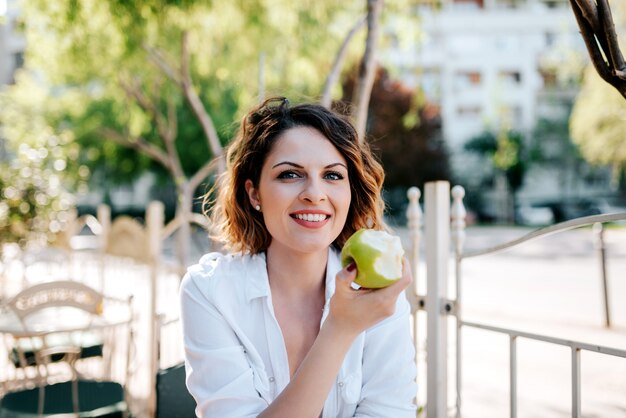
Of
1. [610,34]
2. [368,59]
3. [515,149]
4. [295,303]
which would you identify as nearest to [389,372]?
[295,303]

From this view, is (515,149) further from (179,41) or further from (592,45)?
(592,45)

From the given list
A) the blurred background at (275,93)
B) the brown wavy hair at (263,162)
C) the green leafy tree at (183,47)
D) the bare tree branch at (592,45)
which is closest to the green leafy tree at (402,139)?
the blurred background at (275,93)

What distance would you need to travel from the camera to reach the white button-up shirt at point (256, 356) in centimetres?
145

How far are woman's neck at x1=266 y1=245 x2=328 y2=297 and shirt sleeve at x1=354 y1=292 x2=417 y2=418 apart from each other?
26cm

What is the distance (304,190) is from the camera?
1563 millimetres

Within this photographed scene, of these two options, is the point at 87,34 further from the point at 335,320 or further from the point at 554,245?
the point at 554,245

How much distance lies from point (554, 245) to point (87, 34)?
586 inches

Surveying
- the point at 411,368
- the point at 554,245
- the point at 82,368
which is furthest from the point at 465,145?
the point at 411,368

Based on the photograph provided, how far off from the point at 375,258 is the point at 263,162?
23.7 inches

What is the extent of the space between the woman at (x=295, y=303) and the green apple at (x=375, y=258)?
26 millimetres

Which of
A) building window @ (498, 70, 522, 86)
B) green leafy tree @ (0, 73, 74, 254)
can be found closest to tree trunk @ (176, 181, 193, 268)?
green leafy tree @ (0, 73, 74, 254)

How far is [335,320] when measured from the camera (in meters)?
1.27

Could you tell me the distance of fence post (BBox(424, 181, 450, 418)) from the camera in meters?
2.56

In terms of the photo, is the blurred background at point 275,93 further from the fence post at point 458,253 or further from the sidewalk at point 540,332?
the sidewalk at point 540,332
